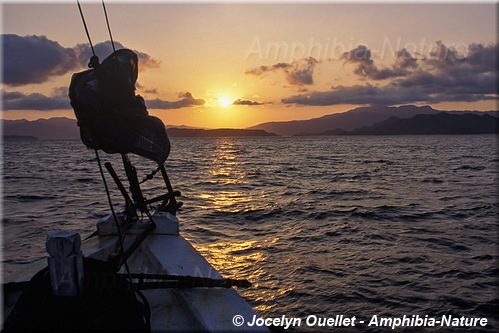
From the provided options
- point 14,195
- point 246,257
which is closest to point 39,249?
point 246,257

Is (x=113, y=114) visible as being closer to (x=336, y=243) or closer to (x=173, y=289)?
→ (x=173, y=289)

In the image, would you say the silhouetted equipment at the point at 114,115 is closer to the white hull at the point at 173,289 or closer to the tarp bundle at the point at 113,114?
the tarp bundle at the point at 113,114

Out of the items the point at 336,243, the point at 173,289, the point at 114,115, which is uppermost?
the point at 114,115

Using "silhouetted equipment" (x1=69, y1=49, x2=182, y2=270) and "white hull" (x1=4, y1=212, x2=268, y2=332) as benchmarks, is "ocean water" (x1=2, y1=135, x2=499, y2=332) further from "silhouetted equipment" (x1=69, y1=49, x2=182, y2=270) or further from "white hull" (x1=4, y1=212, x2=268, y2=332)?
"silhouetted equipment" (x1=69, y1=49, x2=182, y2=270)

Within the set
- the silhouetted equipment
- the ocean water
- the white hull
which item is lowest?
the ocean water

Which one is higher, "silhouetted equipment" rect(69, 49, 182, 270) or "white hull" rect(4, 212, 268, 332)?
"silhouetted equipment" rect(69, 49, 182, 270)

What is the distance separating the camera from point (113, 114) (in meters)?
4.26

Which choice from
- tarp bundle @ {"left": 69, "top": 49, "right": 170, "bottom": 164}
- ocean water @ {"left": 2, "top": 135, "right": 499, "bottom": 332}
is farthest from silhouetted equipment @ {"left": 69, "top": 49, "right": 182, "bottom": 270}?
ocean water @ {"left": 2, "top": 135, "right": 499, "bottom": 332}

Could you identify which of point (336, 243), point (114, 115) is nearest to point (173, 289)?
point (114, 115)

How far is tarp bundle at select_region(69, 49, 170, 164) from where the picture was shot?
4246 millimetres

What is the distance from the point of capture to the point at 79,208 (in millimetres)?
17969

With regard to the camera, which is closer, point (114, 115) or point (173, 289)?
point (114, 115)

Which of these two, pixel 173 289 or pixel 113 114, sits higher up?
pixel 113 114

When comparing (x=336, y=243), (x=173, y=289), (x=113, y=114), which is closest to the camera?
(x=113, y=114)
